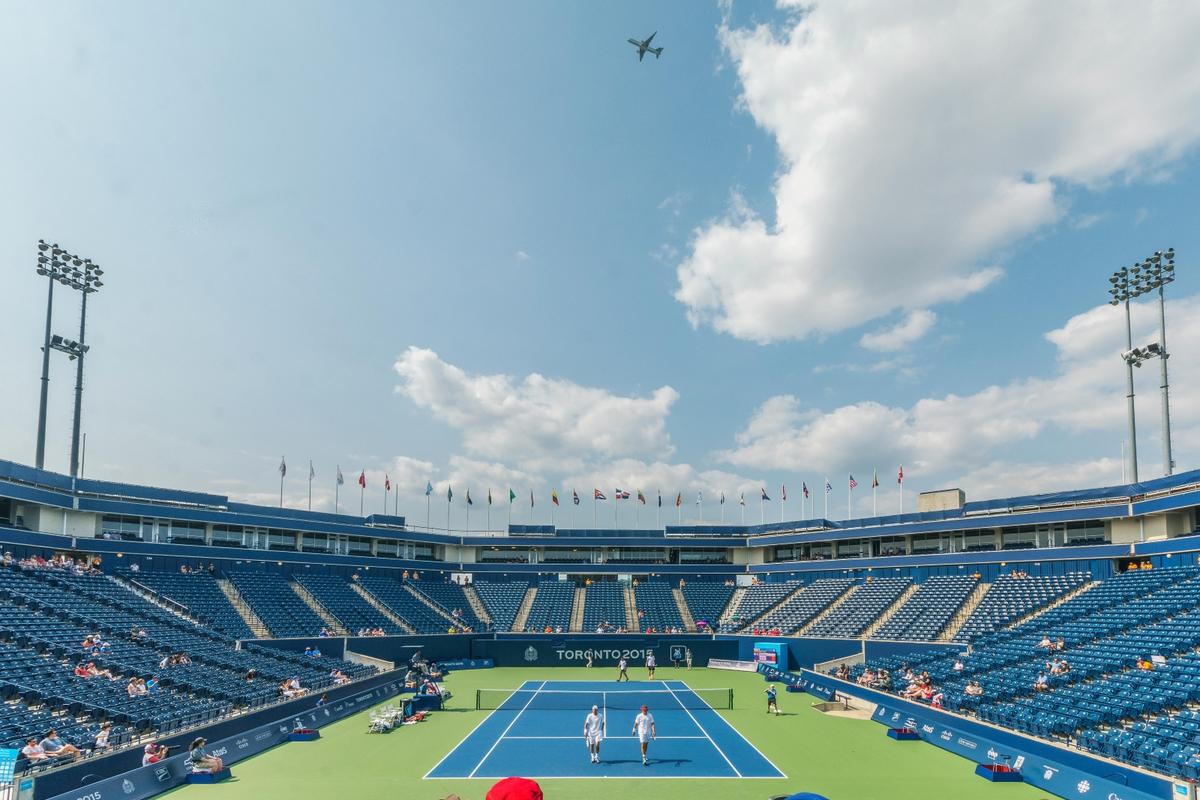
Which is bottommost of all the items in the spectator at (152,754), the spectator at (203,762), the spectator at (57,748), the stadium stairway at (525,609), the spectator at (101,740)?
the stadium stairway at (525,609)

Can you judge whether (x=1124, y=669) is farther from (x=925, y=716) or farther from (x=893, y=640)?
(x=893, y=640)

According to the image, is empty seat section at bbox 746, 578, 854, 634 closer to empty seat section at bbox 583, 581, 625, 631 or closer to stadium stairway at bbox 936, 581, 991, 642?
empty seat section at bbox 583, 581, 625, 631

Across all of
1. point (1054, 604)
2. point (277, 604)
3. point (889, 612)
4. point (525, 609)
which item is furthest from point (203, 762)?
point (525, 609)

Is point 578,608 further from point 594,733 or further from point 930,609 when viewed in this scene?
point 594,733

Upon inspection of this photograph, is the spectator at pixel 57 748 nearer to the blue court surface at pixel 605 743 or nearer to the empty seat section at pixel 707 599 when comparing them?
the blue court surface at pixel 605 743

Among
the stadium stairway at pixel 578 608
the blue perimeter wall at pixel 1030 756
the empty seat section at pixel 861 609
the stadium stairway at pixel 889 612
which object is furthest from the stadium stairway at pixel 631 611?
the blue perimeter wall at pixel 1030 756

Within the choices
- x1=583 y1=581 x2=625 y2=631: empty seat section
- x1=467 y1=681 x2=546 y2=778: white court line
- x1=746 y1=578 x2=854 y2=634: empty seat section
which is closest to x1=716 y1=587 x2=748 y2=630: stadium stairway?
x1=746 y1=578 x2=854 y2=634: empty seat section
